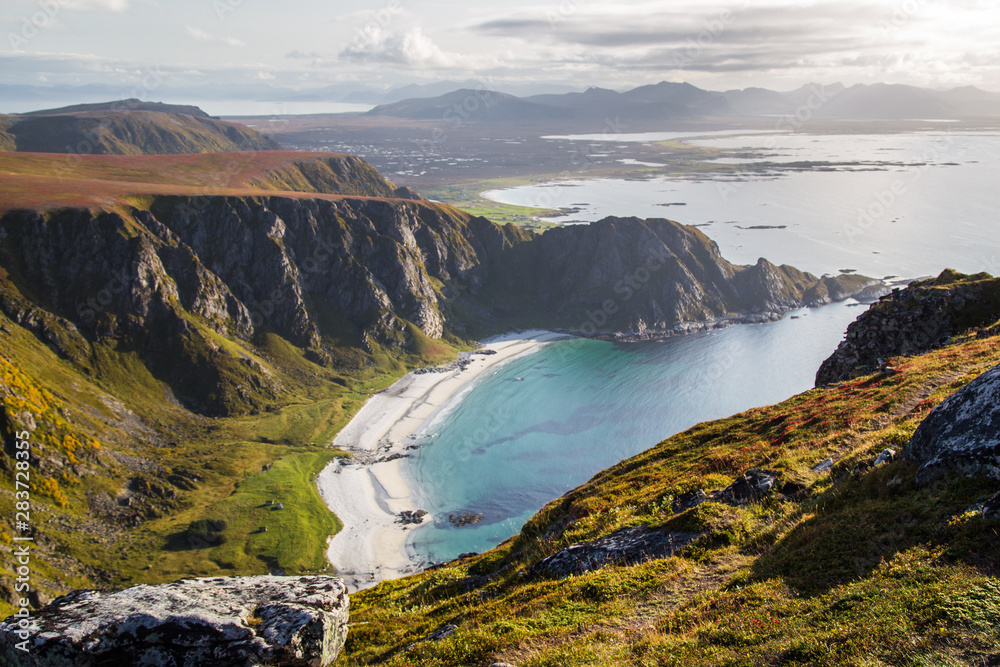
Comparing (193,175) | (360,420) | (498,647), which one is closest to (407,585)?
(498,647)

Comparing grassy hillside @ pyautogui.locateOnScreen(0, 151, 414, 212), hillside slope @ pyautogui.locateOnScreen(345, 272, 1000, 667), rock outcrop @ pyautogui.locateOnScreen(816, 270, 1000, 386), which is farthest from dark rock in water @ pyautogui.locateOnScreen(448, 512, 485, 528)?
grassy hillside @ pyautogui.locateOnScreen(0, 151, 414, 212)

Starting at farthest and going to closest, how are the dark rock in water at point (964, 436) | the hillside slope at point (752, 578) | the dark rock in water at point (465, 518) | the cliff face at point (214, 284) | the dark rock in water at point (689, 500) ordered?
the cliff face at point (214, 284) → the dark rock in water at point (465, 518) → the dark rock in water at point (689, 500) → the dark rock in water at point (964, 436) → the hillside slope at point (752, 578)

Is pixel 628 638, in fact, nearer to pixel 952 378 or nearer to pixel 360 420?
pixel 952 378

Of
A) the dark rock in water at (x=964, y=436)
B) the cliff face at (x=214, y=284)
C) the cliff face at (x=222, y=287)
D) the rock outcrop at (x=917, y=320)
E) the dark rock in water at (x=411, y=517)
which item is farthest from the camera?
the cliff face at (x=222, y=287)

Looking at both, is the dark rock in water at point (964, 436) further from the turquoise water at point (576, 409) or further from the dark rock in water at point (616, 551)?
the turquoise water at point (576, 409)

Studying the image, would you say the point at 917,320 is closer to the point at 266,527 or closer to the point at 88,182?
the point at 266,527

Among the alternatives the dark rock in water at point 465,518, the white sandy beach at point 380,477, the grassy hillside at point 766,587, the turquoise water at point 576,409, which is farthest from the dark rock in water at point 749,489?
the dark rock in water at point 465,518
